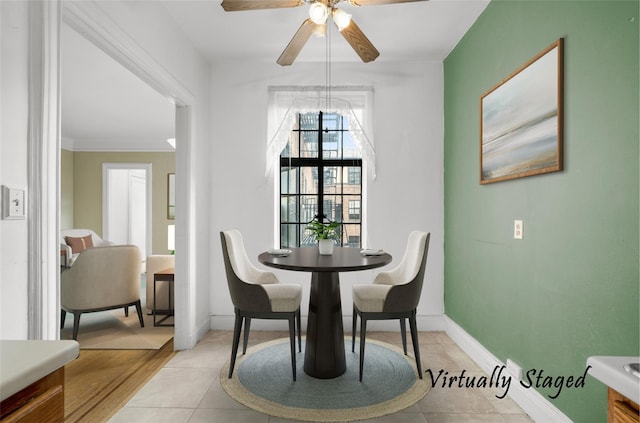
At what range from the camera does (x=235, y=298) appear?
2371 millimetres

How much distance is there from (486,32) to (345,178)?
176 centimetres

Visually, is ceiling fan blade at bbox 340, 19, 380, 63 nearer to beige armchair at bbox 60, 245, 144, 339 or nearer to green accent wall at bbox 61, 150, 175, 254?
beige armchair at bbox 60, 245, 144, 339

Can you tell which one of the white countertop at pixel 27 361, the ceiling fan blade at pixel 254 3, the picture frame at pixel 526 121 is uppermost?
the ceiling fan blade at pixel 254 3

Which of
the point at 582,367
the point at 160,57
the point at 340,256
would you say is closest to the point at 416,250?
the point at 340,256

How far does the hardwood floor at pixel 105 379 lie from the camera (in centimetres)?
202

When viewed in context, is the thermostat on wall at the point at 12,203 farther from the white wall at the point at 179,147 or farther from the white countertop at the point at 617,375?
the white countertop at the point at 617,375

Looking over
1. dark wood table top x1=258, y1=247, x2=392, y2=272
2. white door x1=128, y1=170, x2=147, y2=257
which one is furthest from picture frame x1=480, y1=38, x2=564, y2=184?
white door x1=128, y1=170, x2=147, y2=257

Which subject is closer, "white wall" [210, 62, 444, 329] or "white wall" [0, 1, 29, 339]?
"white wall" [0, 1, 29, 339]

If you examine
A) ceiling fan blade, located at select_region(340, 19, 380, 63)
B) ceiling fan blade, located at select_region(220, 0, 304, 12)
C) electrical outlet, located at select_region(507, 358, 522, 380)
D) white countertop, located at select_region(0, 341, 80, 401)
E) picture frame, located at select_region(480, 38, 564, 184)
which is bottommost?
electrical outlet, located at select_region(507, 358, 522, 380)

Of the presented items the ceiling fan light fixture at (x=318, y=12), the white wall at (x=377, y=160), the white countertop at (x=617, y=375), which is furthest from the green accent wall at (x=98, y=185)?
the white countertop at (x=617, y=375)

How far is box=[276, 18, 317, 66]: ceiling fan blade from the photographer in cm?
210

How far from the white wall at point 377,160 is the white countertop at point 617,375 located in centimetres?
268

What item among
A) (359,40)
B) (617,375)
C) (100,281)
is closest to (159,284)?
(100,281)

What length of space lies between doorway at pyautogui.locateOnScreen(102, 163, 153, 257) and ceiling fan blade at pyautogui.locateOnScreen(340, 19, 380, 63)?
599 cm
